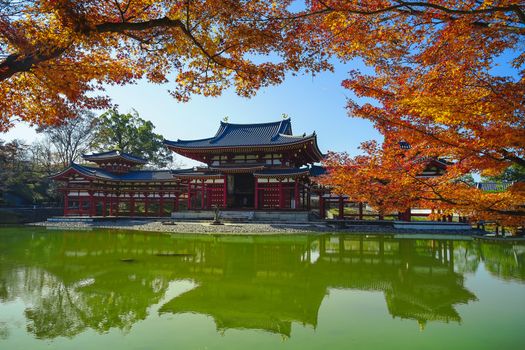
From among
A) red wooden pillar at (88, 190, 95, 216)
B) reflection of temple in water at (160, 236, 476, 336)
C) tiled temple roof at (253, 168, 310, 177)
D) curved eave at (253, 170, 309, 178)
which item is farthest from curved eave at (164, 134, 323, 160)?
reflection of temple in water at (160, 236, 476, 336)

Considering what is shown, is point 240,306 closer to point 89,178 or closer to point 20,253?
point 20,253

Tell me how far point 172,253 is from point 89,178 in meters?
19.1

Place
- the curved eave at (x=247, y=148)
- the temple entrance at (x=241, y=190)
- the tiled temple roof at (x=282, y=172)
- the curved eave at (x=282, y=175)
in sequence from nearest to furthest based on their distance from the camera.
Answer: the curved eave at (x=282, y=175)
the tiled temple roof at (x=282, y=172)
the curved eave at (x=247, y=148)
the temple entrance at (x=241, y=190)

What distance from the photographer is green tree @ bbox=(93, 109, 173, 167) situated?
130 feet

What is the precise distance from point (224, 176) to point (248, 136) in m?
4.31

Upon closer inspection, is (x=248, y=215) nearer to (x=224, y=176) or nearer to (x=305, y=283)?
(x=224, y=176)

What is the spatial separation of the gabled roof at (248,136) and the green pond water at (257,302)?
14810mm

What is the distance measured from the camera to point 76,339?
3826 mm

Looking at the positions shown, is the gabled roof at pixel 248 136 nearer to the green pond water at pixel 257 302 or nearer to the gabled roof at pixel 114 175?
the gabled roof at pixel 114 175

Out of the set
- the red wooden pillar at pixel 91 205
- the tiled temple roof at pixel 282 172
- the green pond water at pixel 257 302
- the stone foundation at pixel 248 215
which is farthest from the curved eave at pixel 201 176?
the green pond water at pixel 257 302

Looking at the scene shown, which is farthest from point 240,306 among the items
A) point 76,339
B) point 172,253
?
point 172,253

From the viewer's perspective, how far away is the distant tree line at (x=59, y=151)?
1140 inches

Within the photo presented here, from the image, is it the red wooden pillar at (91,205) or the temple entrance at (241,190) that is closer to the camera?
the temple entrance at (241,190)

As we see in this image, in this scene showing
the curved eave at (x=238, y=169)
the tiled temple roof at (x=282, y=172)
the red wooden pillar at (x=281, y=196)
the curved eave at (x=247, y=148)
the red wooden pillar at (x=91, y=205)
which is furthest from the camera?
the red wooden pillar at (x=91, y=205)
